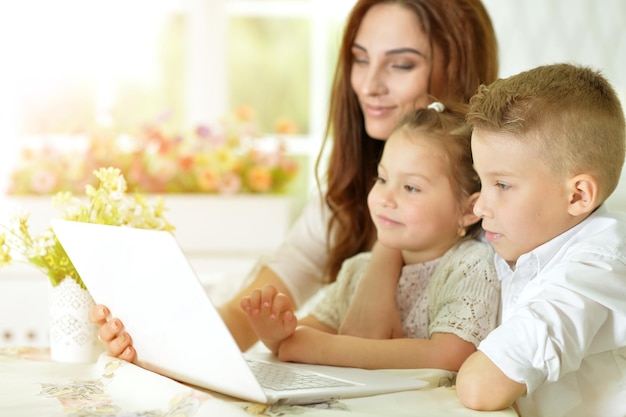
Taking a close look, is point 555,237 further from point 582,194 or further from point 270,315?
point 270,315

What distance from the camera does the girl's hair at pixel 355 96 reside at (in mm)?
2180

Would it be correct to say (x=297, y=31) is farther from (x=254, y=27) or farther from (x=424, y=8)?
(x=424, y=8)

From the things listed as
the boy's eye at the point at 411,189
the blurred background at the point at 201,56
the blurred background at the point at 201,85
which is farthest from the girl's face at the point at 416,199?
the blurred background at the point at 201,56

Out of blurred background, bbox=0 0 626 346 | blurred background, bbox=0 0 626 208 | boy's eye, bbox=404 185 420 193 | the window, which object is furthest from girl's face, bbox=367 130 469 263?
the window

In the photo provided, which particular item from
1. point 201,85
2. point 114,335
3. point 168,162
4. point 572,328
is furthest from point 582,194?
point 201,85

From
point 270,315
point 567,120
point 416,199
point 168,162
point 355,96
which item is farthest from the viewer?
point 168,162

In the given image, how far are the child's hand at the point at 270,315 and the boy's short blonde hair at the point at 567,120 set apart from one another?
50cm

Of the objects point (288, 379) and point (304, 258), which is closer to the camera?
point (288, 379)

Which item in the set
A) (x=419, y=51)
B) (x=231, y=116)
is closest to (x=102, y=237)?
(x=419, y=51)

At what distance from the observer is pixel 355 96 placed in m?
2.34

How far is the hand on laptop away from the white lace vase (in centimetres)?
11

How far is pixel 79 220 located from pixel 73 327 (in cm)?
20

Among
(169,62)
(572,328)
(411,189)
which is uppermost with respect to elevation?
(169,62)

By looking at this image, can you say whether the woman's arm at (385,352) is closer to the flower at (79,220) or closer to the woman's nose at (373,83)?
the flower at (79,220)
